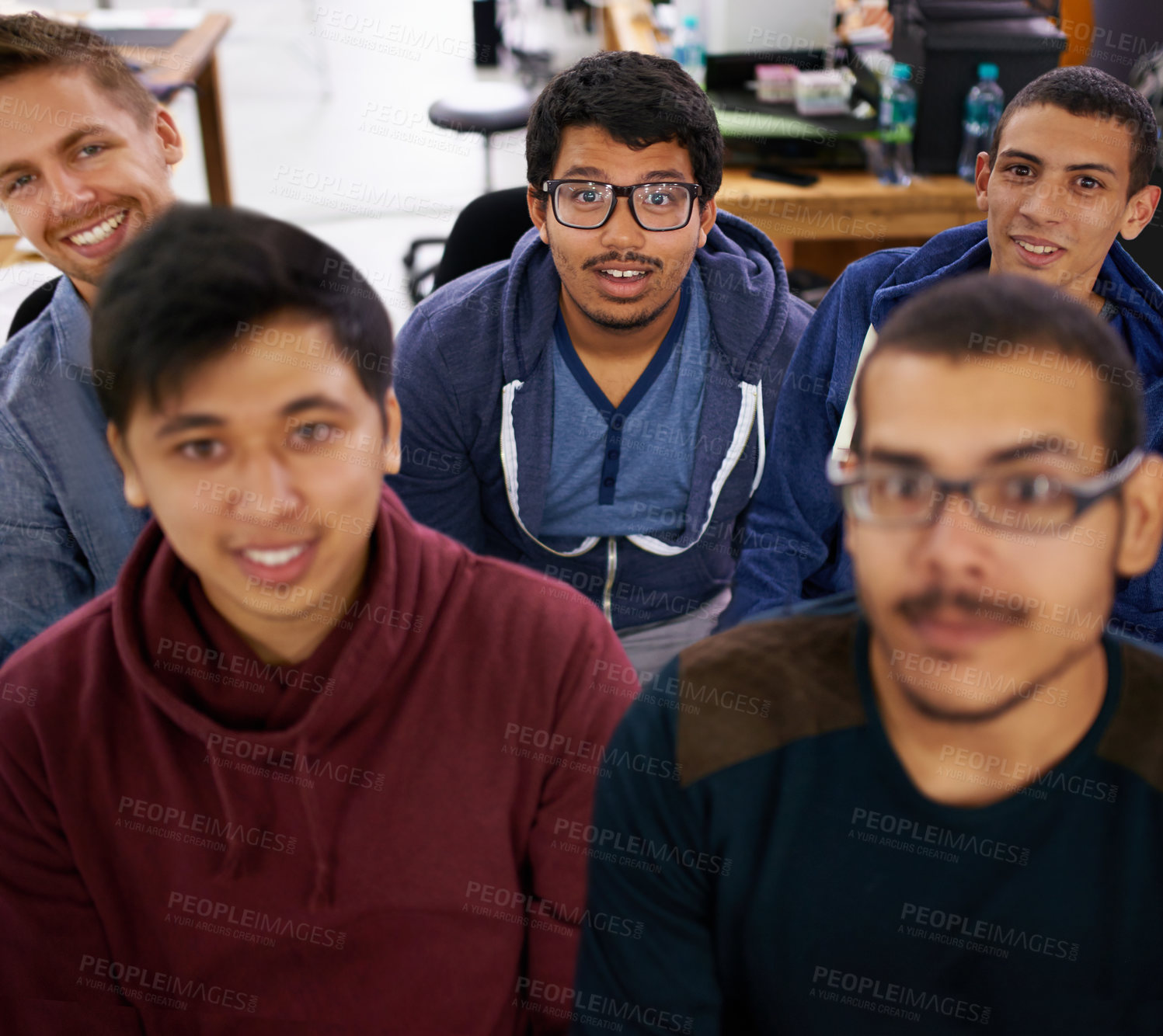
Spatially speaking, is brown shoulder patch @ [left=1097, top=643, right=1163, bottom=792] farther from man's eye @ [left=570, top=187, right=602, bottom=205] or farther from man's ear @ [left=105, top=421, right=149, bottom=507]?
man's eye @ [left=570, top=187, right=602, bottom=205]

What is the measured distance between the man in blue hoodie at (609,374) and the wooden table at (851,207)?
3.68ft

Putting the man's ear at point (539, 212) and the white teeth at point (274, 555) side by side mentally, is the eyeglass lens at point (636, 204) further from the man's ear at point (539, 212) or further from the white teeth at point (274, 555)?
the white teeth at point (274, 555)

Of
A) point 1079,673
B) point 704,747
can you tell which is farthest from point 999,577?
point 704,747

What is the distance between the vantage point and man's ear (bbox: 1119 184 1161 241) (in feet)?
5.39

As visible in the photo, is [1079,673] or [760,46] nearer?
[1079,673]

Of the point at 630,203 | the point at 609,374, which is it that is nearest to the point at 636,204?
the point at 630,203

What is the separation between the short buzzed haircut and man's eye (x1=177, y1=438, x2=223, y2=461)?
98 cm

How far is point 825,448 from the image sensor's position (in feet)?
5.74

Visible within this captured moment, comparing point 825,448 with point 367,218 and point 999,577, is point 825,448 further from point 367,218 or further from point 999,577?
point 367,218

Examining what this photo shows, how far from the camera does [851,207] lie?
2.97m

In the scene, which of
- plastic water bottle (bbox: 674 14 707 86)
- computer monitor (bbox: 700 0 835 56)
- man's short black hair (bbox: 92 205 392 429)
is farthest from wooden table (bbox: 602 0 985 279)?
man's short black hair (bbox: 92 205 392 429)

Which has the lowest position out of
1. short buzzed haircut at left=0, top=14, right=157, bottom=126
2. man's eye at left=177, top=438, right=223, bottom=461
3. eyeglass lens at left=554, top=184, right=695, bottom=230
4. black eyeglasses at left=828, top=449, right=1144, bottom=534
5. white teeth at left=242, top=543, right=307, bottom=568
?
white teeth at left=242, top=543, right=307, bottom=568

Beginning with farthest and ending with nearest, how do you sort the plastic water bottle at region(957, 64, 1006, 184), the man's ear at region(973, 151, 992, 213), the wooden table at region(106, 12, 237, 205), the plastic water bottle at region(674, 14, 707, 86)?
the plastic water bottle at region(674, 14, 707, 86) → the wooden table at region(106, 12, 237, 205) → the plastic water bottle at region(957, 64, 1006, 184) → the man's ear at region(973, 151, 992, 213)

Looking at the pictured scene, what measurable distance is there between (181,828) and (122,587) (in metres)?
0.25
